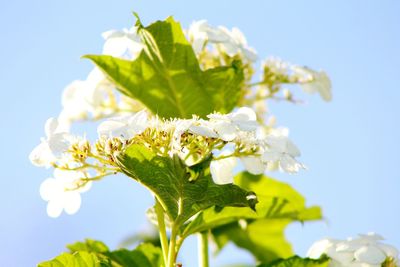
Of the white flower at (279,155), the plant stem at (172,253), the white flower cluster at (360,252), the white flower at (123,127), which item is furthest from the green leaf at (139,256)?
the white flower at (123,127)

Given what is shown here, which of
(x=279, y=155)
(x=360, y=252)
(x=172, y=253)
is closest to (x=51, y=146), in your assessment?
(x=172, y=253)

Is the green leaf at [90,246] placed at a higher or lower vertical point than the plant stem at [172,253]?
lower

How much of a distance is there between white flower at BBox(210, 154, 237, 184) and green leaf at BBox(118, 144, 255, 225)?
337 millimetres

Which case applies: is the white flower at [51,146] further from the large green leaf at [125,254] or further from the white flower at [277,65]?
the white flower at [277,65]

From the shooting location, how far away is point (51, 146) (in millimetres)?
3043

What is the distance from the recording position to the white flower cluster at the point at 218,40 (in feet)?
13.1

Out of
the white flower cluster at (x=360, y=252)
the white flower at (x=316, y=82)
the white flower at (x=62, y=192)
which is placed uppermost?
the white flower at (x=316, y=82)

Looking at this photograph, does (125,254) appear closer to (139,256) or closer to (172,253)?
(139,256)

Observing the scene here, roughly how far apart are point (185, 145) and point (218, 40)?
4.00 feet

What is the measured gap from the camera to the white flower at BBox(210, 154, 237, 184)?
3375 millimetres

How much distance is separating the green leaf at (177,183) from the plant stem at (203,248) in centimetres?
105

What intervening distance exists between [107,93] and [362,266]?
1675 mm

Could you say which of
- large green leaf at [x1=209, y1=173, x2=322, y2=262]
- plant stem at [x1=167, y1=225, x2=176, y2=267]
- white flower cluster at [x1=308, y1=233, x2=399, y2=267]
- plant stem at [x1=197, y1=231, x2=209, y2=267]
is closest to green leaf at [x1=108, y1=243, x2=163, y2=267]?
plant stem at [x1=197, y1=231, x2=209, y2=267]

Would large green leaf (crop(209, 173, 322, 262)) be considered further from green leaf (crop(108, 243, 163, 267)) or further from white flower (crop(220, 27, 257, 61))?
white flower (crop(220, 27, 257, 61))
